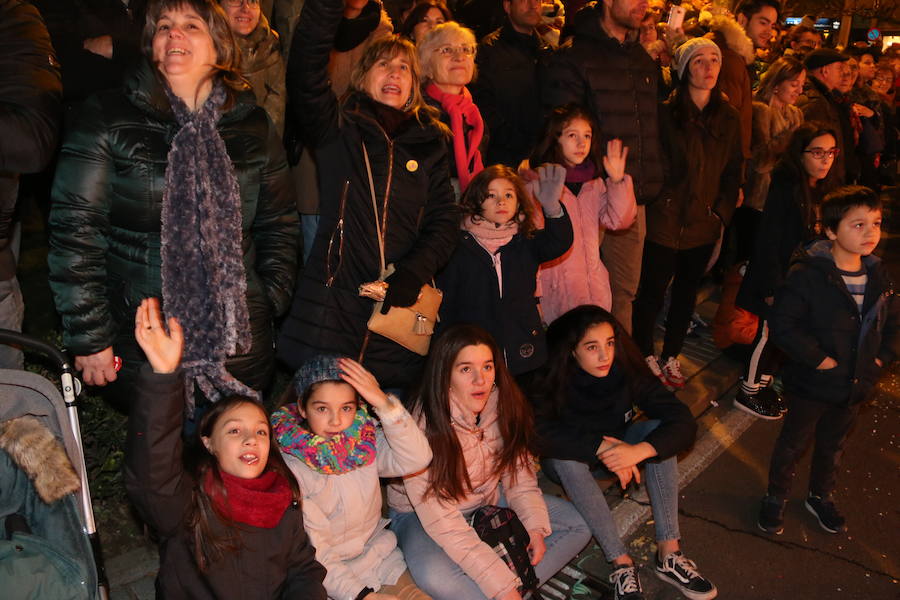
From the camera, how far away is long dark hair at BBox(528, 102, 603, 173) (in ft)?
16.1

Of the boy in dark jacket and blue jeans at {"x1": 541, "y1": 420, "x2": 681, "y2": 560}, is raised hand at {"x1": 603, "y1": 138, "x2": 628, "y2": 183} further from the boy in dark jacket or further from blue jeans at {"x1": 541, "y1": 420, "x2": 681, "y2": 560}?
blue jeans at {"x1": 541, "y1": 420, "x2": 681, "y2": 560}

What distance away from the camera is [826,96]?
766 centimetres

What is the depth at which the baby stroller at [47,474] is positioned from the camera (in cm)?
271

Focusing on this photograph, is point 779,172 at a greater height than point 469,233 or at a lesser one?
greater

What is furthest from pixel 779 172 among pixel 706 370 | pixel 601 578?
pixel 601 578

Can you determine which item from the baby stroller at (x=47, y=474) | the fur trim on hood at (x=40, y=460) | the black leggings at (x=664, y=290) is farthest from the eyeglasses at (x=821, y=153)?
the fur trim on hood at (x=40, y=460)

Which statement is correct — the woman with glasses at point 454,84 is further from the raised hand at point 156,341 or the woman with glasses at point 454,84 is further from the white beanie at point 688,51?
the raised hand at point 156,341

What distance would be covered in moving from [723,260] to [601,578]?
186 inches

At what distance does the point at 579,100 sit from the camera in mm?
5266

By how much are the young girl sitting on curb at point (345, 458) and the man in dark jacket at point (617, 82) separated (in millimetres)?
2552

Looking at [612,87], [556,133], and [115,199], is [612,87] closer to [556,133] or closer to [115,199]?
[556,133]

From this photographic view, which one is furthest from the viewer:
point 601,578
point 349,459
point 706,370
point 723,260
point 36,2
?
point 723,260

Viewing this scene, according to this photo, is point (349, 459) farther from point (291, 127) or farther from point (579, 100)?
point (579, 100)

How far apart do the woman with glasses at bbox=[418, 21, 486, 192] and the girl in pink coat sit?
0.46 meters
